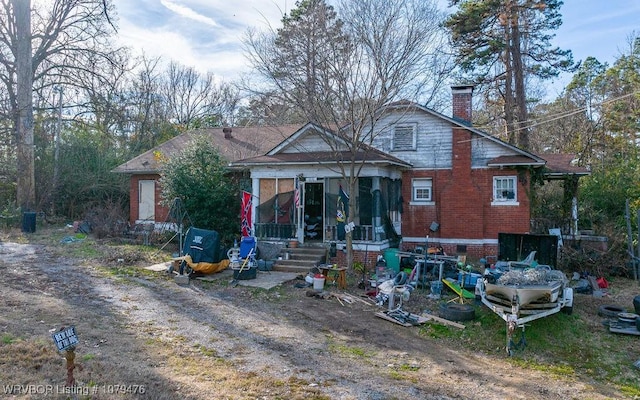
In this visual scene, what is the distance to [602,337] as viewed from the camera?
9.49 metres

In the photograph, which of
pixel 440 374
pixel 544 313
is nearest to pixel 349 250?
pixel 544 313

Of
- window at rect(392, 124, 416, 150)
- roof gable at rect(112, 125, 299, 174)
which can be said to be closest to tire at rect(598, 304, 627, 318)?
window at rect(392, 124, 416, 150)

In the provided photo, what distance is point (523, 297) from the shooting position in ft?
29.9

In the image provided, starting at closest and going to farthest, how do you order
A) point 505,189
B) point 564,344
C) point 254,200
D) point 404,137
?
1. point 564,344
2. point 505,189
3. point 254,200
4. point 404,137

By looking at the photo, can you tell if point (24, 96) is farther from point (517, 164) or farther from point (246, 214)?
point (517, 164)

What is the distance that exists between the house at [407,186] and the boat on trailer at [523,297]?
542cm

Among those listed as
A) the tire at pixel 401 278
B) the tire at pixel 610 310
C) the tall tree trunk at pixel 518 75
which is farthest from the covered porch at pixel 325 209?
the tall tree trunk at pixel 518 75

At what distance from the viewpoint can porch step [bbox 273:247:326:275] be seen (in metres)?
14.4

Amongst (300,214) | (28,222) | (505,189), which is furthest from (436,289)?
(28,222)

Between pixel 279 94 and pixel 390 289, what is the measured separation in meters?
6.96

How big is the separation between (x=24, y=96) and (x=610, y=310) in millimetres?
24725

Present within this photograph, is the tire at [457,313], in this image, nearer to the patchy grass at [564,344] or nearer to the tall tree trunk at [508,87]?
the patchy grass at [564,344]

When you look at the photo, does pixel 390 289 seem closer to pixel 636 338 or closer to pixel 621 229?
pixel 636 338

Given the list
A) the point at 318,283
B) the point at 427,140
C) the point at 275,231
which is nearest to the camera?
the point at 318,283
